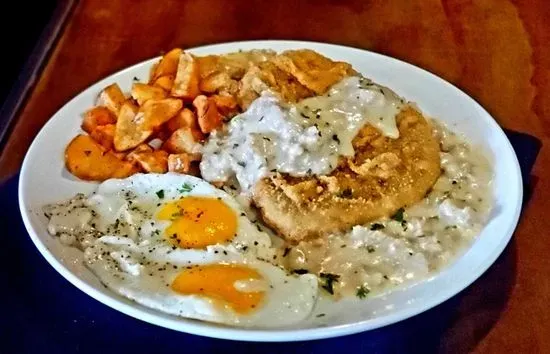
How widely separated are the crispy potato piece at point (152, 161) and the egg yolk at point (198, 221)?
0.57ft

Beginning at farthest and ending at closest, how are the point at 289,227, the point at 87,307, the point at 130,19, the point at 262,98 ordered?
the point at 130,19 < the point at 262,98 < the point at 289,227 < the point at 87,307

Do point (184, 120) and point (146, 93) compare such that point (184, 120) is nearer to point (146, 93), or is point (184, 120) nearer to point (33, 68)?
point (146, 93)

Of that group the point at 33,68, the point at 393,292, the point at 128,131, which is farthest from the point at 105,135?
the point at 393,292

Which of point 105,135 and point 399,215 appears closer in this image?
point 399,215

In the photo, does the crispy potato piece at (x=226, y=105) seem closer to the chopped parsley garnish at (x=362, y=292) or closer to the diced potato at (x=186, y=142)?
the diced potato at (x=186, y=142)

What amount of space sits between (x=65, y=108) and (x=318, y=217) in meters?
0.86

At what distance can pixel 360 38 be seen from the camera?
2746 mm

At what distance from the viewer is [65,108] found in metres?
2.25

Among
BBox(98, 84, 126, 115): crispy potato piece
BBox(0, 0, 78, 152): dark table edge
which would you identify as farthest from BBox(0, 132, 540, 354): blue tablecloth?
BBox(0, 0, 78, 152): dark table edge

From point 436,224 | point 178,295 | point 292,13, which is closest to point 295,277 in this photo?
point 178,295

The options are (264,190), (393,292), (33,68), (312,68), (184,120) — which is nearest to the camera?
(393,292)

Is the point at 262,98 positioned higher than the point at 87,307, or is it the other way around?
the point at 262,98

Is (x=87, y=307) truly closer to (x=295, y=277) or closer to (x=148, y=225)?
(x=148, y=225)

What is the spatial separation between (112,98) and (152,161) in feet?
1.02
